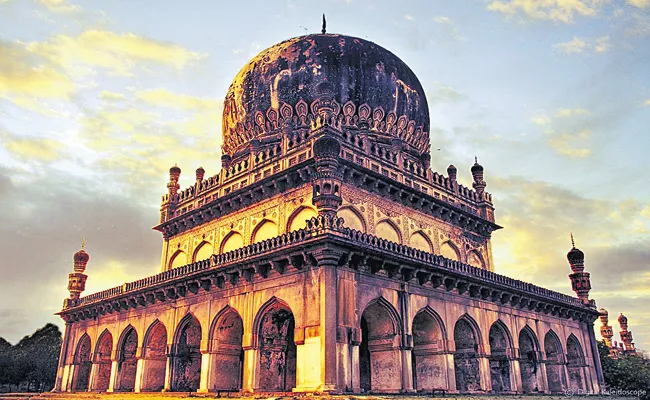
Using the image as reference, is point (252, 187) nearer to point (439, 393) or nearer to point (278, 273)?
point (278, 273)

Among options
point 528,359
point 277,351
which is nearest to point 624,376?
point 528,359

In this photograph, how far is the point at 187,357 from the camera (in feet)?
57.9

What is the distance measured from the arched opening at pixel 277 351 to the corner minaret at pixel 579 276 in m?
13.2

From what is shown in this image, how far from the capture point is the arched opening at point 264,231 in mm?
17312

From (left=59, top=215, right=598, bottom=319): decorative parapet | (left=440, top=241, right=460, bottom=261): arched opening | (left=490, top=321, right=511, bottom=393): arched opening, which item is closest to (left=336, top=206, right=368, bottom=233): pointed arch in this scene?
(left=59, top=215, right=598, bottom=319): decorative parapet

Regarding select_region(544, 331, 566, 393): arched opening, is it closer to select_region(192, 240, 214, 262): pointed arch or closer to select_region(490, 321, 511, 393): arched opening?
select_region(490, 321, 511, 393): arched opening

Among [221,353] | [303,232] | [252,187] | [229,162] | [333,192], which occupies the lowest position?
[221,353]

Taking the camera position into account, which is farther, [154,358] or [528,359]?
[528,359]

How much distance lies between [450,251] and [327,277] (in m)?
8.40

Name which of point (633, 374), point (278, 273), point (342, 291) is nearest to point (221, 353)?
point (278, 273)

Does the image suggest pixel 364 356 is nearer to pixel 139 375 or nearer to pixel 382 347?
pixel 382 347

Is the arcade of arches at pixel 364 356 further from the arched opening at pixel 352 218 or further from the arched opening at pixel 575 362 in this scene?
the arched opening at pixel 352 218

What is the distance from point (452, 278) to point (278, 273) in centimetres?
537

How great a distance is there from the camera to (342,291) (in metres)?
13.2
